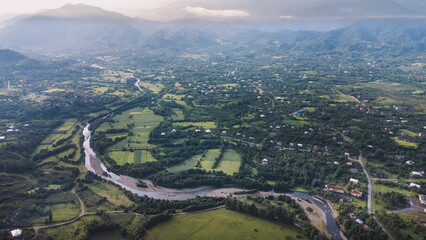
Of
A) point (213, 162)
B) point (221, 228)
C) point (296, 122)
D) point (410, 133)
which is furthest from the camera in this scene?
point (296, 122)

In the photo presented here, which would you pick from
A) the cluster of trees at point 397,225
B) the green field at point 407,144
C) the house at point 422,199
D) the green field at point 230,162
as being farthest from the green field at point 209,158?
the green field at point 407,144

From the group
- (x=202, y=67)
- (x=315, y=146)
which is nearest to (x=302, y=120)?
(x=315, y=146)

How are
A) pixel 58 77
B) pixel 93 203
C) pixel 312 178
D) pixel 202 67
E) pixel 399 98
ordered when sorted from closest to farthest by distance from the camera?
pixel 93 203 → pixel 312 178 → pixel 399 98 → pixel 58 77 → pixel 202 67

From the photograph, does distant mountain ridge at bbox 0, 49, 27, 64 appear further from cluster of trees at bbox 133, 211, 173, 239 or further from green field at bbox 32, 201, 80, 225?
cluster of trees at bbox 133, 211, 173, 239

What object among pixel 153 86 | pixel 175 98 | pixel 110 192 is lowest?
pixel 110 192

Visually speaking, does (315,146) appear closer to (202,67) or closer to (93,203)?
(93,203)

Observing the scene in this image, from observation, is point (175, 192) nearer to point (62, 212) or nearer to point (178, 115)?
point (62, 212)

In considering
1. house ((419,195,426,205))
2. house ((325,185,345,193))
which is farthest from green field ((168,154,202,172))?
house ((419,195,426,205))

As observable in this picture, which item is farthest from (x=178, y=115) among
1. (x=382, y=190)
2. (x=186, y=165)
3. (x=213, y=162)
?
(x=382, y=190)
